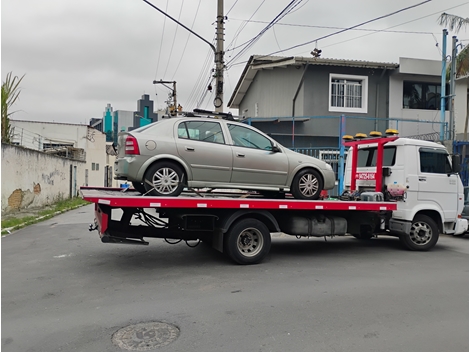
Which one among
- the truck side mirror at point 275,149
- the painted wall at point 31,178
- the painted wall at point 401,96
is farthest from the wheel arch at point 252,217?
the painted wall at point 401,96

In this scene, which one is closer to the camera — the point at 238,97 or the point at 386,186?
the point at 386,186

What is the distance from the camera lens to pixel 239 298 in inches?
198

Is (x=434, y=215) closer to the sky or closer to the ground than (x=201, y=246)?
closer to the sky

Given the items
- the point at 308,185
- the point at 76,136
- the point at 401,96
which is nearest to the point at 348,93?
the point at 401,96

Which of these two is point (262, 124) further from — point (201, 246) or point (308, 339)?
point (308, 339)

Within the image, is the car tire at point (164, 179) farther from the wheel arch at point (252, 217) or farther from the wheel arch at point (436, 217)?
the wheel arch at point (436, 217)

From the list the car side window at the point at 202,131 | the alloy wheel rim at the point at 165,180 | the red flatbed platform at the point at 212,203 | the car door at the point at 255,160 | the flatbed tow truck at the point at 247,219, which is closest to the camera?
the red flatbed platform at the point at 212,203

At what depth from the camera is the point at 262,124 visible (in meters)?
16.2

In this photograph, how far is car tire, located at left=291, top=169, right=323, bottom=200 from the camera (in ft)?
24.5

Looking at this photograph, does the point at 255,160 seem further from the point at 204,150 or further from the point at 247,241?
the point at 247,241

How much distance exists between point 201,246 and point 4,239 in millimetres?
5347

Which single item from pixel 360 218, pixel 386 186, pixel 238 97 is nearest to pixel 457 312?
pixel 360 218

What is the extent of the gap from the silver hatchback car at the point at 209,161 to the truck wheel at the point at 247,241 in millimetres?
755

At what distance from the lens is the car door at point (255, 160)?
6.99 meters
